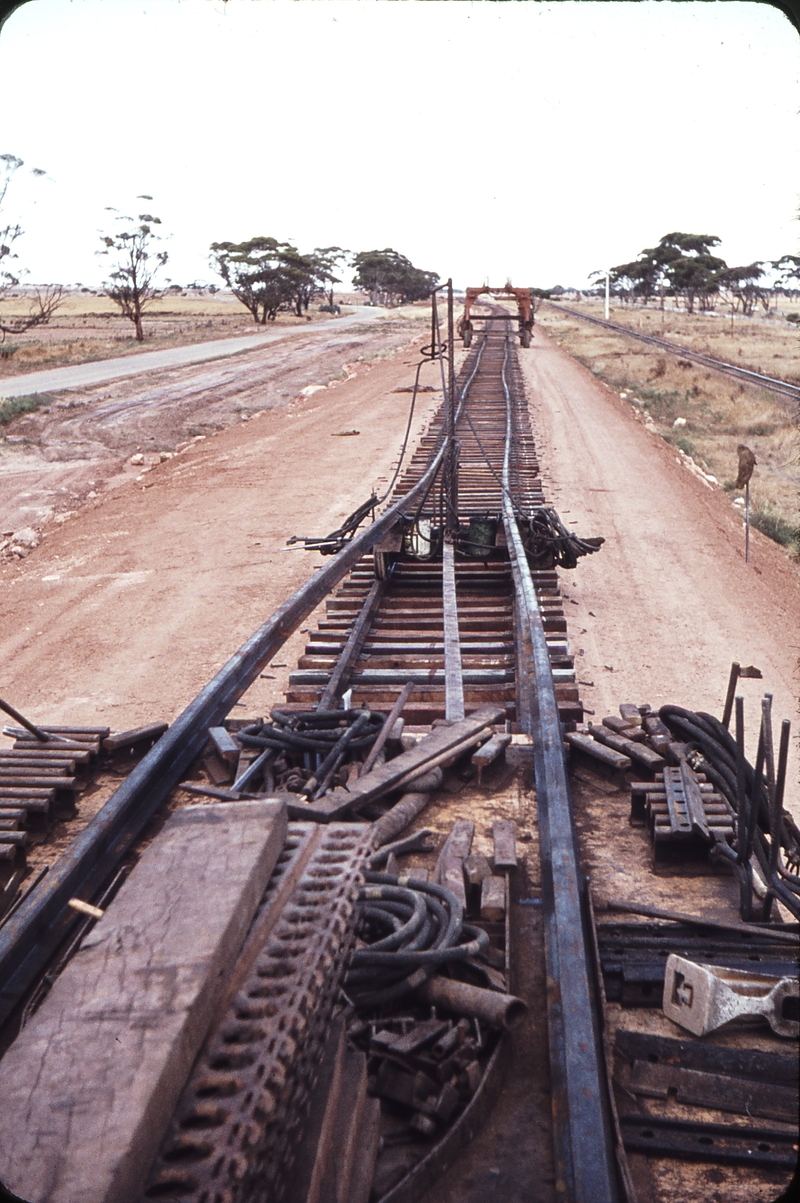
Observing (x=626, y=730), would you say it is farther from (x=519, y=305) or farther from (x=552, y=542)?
(x=519, y=305)

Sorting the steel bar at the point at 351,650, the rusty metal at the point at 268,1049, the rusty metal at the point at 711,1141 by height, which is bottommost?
the rusty metal at the point at 711,1141

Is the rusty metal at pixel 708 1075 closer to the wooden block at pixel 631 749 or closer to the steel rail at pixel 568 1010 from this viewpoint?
the steel rail at pixel 568 1010

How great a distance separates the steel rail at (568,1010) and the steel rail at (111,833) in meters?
1.47

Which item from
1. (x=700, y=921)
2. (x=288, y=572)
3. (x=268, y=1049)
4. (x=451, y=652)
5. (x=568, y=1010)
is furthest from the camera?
(x=288, y=572)

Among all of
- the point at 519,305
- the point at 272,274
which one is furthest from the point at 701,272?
the point at 519,305

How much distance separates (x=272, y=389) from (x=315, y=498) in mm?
15539

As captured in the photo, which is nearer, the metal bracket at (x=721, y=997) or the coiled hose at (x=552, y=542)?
the metal bracket at (x=721, y=997)

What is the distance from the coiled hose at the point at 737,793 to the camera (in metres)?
3.33

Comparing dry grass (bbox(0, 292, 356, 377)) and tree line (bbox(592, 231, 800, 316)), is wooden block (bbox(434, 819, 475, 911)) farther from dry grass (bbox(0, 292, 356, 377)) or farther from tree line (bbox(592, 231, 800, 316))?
tree line (bbox(592, 231, 800, 316))

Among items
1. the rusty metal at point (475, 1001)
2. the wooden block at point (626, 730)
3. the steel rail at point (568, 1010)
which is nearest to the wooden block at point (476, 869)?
the steel rail at point (568, 1010)

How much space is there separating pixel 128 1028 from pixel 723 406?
2594 cm

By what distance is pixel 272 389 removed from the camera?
29.2m

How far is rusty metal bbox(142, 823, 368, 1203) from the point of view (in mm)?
1575

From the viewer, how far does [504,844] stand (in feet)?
11.7
